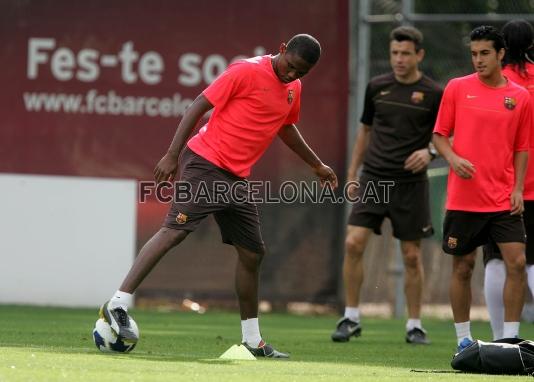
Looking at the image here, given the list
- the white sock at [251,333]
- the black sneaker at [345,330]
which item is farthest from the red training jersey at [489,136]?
the black sneaker at [345,330]

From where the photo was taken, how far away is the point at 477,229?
27.0 feet

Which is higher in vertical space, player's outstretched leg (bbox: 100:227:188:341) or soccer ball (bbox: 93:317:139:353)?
player's outstretched leg (bbox: 100:227:188:341)

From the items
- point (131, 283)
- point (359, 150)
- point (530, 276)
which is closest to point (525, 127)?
point (530, 276)

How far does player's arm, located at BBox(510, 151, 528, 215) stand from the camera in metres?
8.07

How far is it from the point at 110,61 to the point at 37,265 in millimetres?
2200

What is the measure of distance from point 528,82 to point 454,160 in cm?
89

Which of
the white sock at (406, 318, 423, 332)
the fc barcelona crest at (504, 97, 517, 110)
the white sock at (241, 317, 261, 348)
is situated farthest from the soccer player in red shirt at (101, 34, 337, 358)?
the white sock at (406, 318, 423, 332)

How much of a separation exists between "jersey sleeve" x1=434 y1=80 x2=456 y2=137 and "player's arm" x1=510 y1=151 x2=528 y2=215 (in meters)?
0.47

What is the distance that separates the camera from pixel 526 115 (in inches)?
322

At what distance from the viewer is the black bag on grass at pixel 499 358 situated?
268 inches

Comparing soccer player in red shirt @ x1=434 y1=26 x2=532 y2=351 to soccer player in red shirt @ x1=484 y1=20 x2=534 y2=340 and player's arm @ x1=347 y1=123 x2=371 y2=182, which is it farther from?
player's arm @ x1=347 y1=123 x2=371 y2=182

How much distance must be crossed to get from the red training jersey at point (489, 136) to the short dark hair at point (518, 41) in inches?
16.1

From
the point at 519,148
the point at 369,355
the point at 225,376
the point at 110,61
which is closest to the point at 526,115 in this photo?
the point at 519,148

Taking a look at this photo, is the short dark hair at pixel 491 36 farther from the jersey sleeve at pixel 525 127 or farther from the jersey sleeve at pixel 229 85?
the jersey sleeve at pixel 229 85
